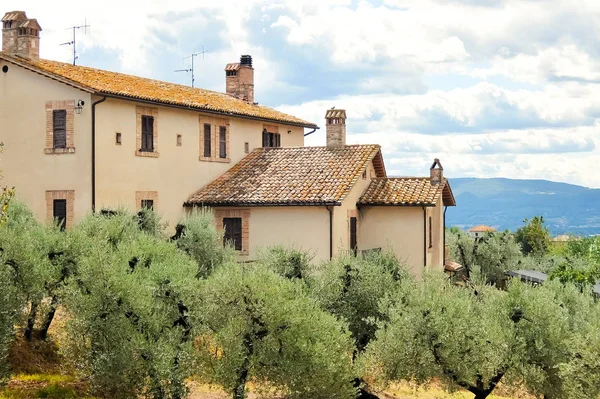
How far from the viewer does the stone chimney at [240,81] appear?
4469 centimetres

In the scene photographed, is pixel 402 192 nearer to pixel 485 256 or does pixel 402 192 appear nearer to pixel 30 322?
pixel 30 322

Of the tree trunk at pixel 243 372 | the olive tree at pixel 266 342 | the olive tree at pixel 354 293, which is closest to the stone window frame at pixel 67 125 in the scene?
the olive tree at pixel 354 293

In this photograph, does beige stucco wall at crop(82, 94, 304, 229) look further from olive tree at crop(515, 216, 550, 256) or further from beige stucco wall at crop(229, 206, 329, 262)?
olive tree at crop(515, 216, 550, 256)

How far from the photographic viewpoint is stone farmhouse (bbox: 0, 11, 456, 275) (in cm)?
3189

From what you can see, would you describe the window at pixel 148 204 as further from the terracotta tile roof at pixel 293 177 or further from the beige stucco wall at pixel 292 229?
the beige stucco wall at pixel 292 229

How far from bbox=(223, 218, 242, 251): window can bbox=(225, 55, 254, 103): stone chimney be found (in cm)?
1025

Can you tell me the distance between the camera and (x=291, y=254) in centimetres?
2866

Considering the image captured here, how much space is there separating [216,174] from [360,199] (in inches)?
250

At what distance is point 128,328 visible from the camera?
21.3 metres

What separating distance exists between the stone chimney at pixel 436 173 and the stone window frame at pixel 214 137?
8655 mm

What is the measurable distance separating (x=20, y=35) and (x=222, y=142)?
377 inches

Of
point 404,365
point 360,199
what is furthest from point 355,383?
point 360,199

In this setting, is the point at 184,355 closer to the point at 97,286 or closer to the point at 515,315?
the point at 97,286

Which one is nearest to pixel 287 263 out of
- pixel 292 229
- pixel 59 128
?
pixel 292 229
